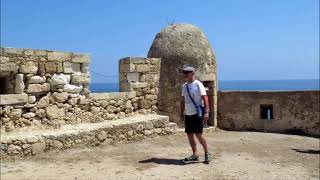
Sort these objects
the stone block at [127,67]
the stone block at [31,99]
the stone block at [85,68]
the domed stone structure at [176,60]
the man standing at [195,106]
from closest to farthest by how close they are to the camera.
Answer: the man standing at [195,106], the stone block at [31,99], the stone block at [85,68], the stone block at [127,67], the domed stone structure at [176,60]

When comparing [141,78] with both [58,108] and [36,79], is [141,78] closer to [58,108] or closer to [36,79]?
[58,108]

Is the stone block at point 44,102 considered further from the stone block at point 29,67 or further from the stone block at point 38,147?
the stone block at point 38,147

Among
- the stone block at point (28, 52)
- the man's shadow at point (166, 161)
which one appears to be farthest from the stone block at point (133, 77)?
the man's shadow at point (166, 161)

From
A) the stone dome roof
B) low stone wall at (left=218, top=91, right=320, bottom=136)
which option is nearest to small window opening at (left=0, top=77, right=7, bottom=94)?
the stone dome roof

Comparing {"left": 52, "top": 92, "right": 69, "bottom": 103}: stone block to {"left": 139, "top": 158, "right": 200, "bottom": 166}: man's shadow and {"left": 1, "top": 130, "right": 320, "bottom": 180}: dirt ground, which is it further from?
{"left": 139, "top": 158, "right": 200, "bottom": 166}: man's shadow

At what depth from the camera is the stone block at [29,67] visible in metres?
7.73

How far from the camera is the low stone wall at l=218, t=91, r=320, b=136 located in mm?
13203

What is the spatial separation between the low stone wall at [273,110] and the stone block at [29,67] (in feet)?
25.7

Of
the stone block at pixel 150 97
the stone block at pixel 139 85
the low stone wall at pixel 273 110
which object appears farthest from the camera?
the low stone wall at pixel 273 110

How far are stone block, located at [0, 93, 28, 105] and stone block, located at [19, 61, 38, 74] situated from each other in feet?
1.50

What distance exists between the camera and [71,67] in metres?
8.51

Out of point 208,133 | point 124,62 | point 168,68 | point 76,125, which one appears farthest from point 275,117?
point 76,125

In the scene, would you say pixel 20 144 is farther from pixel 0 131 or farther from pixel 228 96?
pixel 228 96

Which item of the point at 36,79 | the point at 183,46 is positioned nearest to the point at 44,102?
the point at 36,79
